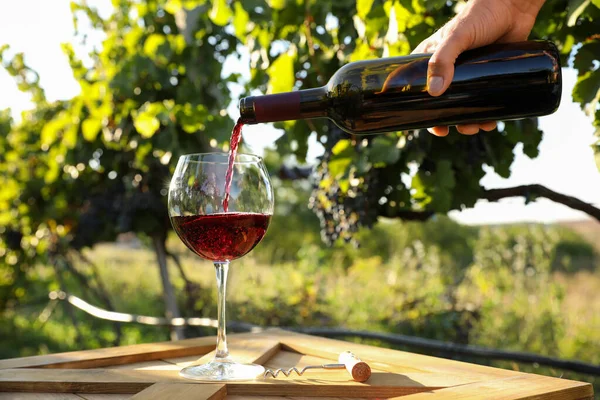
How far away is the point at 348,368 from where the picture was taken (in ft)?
4.25

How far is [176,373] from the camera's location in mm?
1376

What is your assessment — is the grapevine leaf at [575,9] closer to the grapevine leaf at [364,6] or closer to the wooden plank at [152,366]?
the grapevine leaf at [364,6]

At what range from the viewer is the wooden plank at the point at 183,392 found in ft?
3.75

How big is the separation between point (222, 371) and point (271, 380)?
0.11 metres

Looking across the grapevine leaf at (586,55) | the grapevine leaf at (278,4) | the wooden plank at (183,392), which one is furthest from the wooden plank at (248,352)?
the grapevine leaf at (278,4)

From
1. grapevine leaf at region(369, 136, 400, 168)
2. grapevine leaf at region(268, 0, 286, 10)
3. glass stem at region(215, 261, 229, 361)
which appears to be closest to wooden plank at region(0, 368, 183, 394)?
glass stem at region(215, 261, 229, 361)

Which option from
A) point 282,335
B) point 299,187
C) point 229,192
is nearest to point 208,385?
point 229,192

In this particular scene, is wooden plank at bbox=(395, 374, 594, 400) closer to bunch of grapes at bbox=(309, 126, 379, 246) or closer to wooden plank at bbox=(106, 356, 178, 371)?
wooden plank at bbox=(106, 356, 178, 371)

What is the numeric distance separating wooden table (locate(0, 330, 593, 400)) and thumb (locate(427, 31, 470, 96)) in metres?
0.56

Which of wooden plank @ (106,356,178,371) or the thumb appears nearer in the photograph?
the thumb

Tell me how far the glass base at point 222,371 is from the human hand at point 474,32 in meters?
0.66

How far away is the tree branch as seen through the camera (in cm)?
198

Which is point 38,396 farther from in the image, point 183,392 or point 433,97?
point 433,97

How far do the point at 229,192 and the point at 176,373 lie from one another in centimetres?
40
